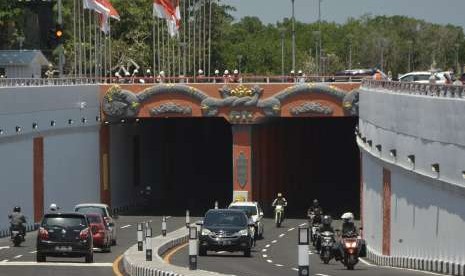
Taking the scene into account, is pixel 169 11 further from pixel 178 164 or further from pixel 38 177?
pixel 38 177

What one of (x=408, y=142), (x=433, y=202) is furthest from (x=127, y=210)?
(x=433, y=202)

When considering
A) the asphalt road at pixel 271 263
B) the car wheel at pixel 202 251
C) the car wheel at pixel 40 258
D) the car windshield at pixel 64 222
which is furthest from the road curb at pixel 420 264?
the car wheel at pixel 40 258

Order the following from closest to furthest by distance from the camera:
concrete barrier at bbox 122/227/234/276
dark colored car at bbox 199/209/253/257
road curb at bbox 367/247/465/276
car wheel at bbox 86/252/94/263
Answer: concrete barrier at bbox 122/227/234/276
road curb at bbox 367/247/465/276
car wheel at bbox 86/252/94/263
dark colored car at bbox 199/209/253/257

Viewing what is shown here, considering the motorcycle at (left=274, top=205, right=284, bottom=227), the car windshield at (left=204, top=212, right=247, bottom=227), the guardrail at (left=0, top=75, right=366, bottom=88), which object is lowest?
the motorcycle at (left=274, top=205, right=284, bottom=227)

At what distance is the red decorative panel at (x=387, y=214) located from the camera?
49562mm

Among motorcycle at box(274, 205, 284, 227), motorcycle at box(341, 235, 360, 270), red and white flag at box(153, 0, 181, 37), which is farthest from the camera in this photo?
red and white flag at box(153, 0, 181, 37)

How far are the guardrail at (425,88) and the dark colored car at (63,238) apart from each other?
1023cm

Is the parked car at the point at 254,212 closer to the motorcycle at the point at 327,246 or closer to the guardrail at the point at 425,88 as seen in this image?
the guardrail at the point at 425,88

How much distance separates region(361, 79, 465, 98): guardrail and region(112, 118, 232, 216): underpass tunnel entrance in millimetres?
25084

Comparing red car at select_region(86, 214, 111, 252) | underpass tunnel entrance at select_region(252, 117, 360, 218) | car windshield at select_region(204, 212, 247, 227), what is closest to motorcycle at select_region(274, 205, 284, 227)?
underpass tunnel entrance at select_region(252, 117, 360, 218)

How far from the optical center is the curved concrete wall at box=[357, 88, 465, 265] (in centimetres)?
3725

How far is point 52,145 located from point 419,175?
30.8m

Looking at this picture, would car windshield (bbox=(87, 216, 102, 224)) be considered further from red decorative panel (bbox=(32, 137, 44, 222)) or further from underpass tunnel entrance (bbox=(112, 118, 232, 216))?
underpass tunnel entrance (bbox=(112, 118, 232, 216))

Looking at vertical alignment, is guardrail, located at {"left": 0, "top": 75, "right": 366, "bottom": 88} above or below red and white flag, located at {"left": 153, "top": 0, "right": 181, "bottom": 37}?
below
